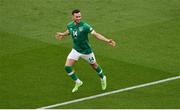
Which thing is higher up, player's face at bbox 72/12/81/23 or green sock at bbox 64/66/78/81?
player's face at bbox 72/12/81/23

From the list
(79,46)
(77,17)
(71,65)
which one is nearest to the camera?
(77,17)

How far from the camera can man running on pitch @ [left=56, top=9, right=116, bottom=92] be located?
20781mm

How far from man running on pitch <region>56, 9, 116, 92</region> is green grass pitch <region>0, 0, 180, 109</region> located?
0.48 meters

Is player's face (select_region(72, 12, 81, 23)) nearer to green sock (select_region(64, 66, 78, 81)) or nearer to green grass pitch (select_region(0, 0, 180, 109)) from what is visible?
green sock (select_region(64, 66, 78, 81))

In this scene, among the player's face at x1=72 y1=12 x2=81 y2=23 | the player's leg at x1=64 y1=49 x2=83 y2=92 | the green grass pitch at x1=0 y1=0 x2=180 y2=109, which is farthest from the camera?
the player's leg at x1=64 y1=49 x2=83 y2=92

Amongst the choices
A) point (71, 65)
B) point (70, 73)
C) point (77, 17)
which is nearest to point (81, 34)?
point (77, 17)

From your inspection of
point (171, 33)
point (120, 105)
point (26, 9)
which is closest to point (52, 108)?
point (120, 105)

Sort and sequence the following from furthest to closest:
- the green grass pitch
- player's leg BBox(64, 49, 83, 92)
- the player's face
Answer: player's leg BBox(64, 49, 83, 92)
the green grass pitch
the player's face

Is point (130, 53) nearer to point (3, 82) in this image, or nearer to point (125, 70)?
point (125, 70)

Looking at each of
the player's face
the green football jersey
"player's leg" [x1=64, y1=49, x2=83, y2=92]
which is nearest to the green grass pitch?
"player's leg" [x1=64, y1=49, x2=83, y2=92]

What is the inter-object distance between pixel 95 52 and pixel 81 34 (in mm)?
4224

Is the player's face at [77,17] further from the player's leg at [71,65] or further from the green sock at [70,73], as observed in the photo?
the green sock at [70,73]

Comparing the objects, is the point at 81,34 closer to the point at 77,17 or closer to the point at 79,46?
the point at 79,46

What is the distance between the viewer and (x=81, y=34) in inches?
823
